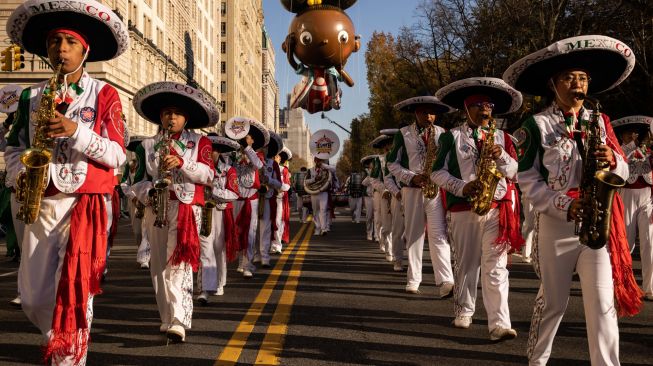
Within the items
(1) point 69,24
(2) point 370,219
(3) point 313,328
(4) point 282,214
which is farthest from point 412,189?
(2) point 370,219

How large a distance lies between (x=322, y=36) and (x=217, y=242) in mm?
3544

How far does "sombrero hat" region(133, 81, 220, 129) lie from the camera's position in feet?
21.2

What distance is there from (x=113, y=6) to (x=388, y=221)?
33.7 m

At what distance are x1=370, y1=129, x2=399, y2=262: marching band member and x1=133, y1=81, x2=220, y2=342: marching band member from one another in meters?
7.07

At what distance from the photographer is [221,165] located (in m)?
10.2

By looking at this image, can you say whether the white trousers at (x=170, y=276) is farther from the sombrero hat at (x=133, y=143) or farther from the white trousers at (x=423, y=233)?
the sombrero hat at (x=133, y=143)

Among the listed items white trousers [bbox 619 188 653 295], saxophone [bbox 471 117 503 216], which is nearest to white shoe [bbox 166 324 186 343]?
saxophone [bbox 471 117 503 216]

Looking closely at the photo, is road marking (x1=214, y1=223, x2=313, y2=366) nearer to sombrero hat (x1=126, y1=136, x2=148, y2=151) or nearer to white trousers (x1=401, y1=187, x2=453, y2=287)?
white trousers (x1=401, y1=187, x2=453, y2=287)

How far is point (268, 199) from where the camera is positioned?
42.9ft

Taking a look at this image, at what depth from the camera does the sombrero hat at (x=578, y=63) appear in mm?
4652

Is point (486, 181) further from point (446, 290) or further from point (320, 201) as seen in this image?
point (320, 201)

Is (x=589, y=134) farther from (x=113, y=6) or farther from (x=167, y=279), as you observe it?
(x=113, y=6)

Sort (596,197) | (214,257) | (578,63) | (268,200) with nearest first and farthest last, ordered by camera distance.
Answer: (596,197), (578,63), (214,257), (268,200)

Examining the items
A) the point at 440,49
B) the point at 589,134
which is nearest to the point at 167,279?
the point at 589,134
